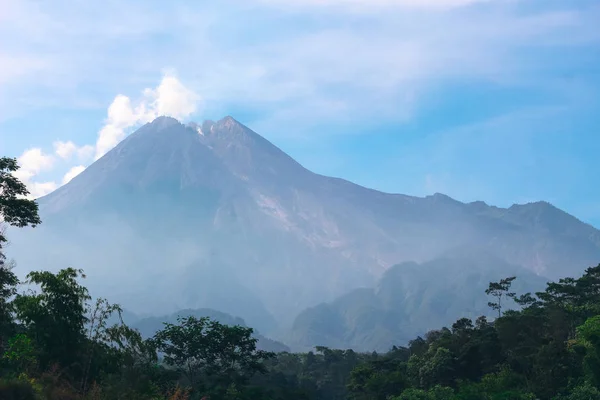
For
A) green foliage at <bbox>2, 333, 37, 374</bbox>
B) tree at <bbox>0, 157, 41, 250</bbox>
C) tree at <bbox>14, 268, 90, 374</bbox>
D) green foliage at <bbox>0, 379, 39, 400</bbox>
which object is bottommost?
green foliage at <bbox>0, 379, 39, 400</bbox>

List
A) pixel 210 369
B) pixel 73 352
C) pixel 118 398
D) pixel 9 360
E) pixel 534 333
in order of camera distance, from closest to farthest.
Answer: pixel 118 398 < pixel 9 360 < pixel 73 352 < pixel 210 369 < pixel 534 333

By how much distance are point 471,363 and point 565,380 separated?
1196cm

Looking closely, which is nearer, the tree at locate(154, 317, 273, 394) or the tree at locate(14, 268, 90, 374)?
the tree at locate(14, 268, 90, 374)

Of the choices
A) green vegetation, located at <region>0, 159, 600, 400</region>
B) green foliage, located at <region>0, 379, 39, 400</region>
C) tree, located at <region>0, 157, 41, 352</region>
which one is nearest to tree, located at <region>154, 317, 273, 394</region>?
green vegetation, located at <region>0, 159, 600, 400</region>

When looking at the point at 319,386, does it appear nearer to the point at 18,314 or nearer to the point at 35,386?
the point at 18,314

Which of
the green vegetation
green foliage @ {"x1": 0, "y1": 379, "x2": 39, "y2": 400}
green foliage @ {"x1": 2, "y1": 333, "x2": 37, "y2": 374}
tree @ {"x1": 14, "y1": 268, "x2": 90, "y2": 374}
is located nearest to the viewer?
green foliage @ {"x1": 0, "y1": 379, "x2": 39, "y2": 400}

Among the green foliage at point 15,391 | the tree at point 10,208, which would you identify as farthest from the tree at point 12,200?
the green foliage at point 15,391

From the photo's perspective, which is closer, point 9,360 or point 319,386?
point 9,360

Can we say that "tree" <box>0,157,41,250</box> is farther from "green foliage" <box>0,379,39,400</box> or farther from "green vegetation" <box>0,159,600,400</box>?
"green foliage" <box>0,379,39,400</box>

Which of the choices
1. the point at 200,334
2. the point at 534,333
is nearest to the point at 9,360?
the point at 200,334

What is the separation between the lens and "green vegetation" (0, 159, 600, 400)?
1845 centimetres

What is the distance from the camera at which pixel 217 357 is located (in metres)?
37.9

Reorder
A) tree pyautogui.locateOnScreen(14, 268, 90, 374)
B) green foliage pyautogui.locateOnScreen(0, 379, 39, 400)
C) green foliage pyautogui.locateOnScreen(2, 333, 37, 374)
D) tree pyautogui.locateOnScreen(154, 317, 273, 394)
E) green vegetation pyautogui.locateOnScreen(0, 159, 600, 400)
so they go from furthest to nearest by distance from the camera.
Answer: tree pyautogui.locateOnScreen(154, 317, 273, 394)
tree pyautogui.locateOnScreen(14, 268, 90, 374)
green vegetation pyautogui.locateOnScreen(0, 159, 600, 400)
green foliage pyautogui.locateOnScreen(2, 333, 37, 374)
green foliage pyautogui.locateOnScreen(0, 379, 39, 400)

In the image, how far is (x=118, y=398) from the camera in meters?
15.3
